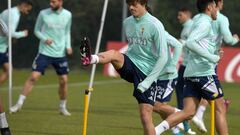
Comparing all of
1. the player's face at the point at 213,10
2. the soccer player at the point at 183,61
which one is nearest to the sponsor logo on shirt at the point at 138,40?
the player's face at the point at 213,10

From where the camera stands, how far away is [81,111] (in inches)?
624

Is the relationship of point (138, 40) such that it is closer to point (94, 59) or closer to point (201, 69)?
point (94, 59)

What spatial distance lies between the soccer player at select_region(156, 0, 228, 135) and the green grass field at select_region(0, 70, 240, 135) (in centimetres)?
196

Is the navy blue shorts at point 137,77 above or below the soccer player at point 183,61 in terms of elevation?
above

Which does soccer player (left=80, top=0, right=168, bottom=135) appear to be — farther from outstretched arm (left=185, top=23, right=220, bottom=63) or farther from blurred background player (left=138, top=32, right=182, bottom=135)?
blurred background player (left=138, top=32, right=182, bottom=135)

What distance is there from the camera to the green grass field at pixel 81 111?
41.5ft

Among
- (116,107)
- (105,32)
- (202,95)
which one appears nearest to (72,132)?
(202,95)

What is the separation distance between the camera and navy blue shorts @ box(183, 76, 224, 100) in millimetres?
10562

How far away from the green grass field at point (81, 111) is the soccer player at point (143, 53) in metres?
2.86

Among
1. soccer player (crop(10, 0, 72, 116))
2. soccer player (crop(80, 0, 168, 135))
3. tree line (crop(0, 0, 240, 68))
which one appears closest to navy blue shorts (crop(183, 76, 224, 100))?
soccer player (crop(80, 0, 168, 135))

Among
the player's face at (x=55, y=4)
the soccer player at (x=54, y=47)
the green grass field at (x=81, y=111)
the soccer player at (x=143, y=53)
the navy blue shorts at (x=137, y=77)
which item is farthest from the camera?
the soccer player at (x=54, y=47)

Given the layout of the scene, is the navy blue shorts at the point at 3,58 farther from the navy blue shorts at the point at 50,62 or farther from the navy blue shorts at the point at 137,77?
the navy blue shorts at the point at 137,77

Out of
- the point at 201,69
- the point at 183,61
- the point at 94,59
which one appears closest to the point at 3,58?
the point at 183,61

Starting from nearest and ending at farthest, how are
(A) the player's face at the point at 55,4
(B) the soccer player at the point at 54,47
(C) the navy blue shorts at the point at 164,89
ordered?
(C) the navy blue shorts at the point at 164,89 → (A) the player's face at the point at 55,4 → (B) the soccer player at the point at 54,47
